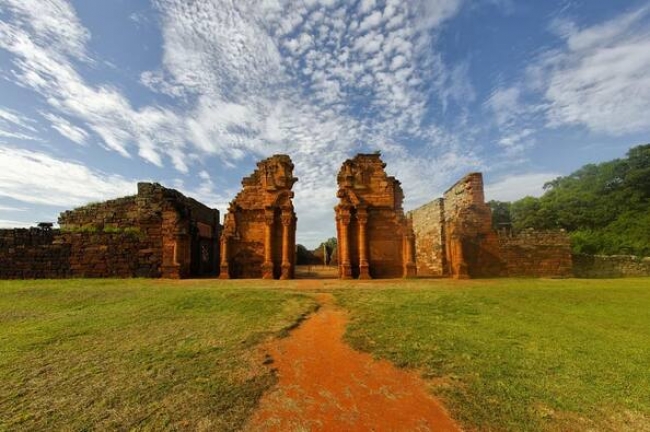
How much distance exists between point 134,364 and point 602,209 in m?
48.0

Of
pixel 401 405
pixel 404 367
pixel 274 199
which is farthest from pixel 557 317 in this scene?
pixel 274 199

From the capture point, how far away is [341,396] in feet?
10.8

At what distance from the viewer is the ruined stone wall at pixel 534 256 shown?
1480 cm

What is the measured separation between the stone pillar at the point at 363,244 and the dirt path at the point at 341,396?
992 centimetres

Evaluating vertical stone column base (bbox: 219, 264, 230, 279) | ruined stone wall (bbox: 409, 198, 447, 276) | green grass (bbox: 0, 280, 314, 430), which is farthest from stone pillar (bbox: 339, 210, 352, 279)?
green grass (bbox: 0, 280, 314, 430)

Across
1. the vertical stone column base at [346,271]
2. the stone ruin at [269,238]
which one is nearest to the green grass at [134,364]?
the stone ruin at [269,238]

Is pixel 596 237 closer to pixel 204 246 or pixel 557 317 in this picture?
pixel 557 317

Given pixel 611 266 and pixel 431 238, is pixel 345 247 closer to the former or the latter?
pixel 431 238

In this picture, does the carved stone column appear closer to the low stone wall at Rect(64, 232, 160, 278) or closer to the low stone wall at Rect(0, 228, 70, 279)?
the low stone wall at Rect(64, 232, 160, 278)

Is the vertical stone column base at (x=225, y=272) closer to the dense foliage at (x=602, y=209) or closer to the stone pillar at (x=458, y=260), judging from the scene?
the stone pillar at (x=458, y=260)

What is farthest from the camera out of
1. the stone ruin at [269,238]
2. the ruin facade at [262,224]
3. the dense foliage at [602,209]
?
the dense foliage at [602,209]

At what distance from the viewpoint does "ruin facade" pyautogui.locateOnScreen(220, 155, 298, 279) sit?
588 inches

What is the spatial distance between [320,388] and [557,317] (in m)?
5.34

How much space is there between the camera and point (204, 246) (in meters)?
18.4
